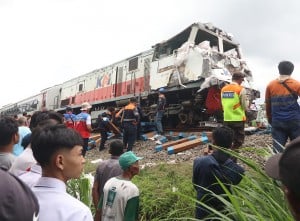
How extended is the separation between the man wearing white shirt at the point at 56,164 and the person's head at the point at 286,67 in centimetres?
369

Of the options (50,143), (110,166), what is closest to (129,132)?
(110,166)

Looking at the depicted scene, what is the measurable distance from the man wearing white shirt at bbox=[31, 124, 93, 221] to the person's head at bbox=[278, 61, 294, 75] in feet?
12.1

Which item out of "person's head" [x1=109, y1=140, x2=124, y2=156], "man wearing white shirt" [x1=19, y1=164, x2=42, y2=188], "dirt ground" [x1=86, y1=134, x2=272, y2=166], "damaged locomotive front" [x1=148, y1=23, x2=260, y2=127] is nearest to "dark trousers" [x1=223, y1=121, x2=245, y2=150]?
"dirt ground" [x1=86, y1=134, x2=272, y2=166]

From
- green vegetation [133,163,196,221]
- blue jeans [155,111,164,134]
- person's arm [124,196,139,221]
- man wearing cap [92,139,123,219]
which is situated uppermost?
blue jeans [155,111,164,134]

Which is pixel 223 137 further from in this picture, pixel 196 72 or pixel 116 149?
pixel 196 72

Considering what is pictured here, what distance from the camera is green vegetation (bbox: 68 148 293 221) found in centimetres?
238

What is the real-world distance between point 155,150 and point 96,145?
472 cm

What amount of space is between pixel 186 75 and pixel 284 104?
26.7 feet

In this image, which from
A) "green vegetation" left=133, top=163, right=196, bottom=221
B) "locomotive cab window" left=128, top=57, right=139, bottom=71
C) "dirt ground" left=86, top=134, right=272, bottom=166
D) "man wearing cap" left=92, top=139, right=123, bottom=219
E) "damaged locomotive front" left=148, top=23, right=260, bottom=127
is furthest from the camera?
"locomotive cab window" left=128, top=57, right=139, bottom=71

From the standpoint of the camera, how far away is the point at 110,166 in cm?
409

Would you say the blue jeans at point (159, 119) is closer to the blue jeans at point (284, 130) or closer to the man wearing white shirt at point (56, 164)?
the blue jeans at point (284, 130)

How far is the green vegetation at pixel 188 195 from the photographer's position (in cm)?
238

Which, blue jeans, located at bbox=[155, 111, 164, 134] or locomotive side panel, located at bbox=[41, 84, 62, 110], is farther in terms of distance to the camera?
locomotive side panel, located at bbox=[41, 84, 62, 110]

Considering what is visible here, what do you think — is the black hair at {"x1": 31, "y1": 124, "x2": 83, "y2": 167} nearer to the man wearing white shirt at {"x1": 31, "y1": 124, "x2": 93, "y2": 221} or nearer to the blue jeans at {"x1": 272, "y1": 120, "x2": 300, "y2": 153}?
the man wearing white shirt at {"x1": 31, "y1": 124, "x2": 93, "y2": 221}
